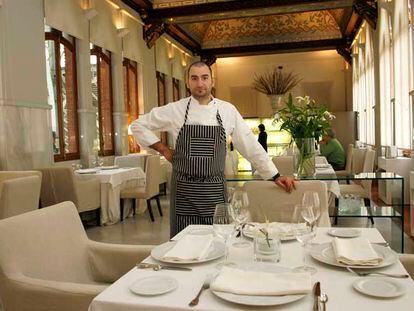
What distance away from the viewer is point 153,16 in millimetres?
10086

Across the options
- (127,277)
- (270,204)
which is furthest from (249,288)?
(270,204)

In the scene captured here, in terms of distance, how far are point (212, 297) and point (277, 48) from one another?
1360 centimetres

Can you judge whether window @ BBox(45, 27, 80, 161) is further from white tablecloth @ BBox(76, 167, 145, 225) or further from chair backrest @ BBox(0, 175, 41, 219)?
chair backrest @ BBox(0, 175, 41, 219)

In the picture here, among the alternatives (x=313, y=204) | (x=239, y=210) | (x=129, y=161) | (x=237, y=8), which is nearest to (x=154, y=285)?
(x=239, y=210)

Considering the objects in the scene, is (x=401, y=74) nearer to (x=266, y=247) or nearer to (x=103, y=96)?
(x=103, y=96)

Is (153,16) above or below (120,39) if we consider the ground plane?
above

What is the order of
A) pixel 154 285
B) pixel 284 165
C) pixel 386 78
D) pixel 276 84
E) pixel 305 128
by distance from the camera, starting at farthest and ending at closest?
1. pixel 276 84
2. pixel 386 78
3. pixel 284 165
4. pixel 305 128
5. pixel 154 285

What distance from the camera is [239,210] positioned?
5.64 feet

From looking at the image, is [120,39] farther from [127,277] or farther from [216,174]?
[127,277]

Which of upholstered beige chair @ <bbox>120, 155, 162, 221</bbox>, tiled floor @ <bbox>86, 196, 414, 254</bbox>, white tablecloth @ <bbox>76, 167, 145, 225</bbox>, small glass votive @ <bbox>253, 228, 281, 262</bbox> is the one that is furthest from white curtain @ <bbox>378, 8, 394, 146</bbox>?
small glass votive @ <bbox>253, 228, 281, 262</bbox>

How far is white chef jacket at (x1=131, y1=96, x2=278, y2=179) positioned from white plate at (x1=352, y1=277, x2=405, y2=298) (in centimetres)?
136

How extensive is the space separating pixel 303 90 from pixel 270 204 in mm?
13813

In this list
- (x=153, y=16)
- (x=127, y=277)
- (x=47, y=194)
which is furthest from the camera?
(x=153, y=16)

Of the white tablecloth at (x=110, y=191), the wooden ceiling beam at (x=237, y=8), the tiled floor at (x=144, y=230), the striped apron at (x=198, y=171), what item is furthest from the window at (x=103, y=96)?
the striped apron at (x=198, y=171)
